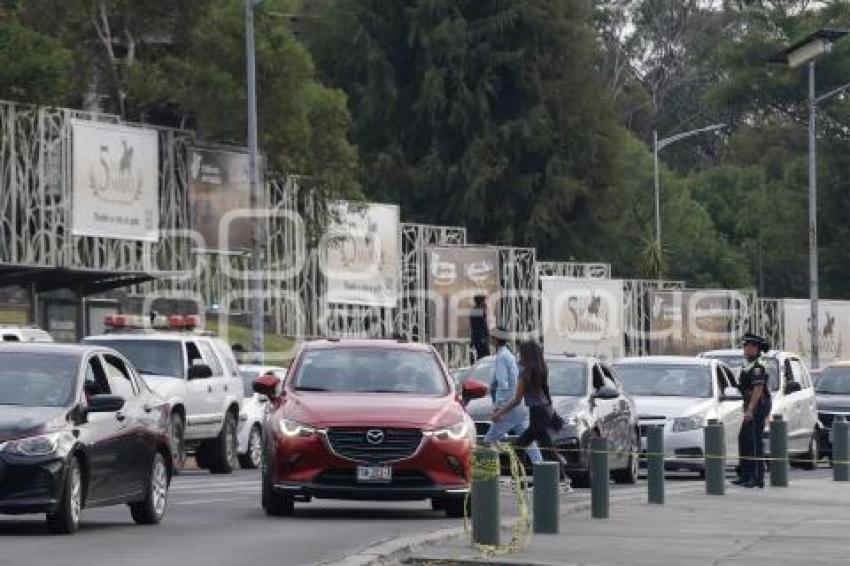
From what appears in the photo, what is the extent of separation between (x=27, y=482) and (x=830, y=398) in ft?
85.3

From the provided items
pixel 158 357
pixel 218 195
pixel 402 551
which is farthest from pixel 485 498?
pixel 218 195

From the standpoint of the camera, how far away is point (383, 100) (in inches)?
3435

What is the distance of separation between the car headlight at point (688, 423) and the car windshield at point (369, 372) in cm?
1080

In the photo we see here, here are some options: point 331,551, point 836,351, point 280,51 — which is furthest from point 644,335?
point 331,551

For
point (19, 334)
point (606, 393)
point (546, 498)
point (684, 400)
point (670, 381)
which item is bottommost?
point (546, 498)

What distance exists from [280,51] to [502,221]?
30586 millimetres

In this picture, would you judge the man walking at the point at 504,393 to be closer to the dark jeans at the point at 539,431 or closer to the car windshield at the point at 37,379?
the dark jeans at the point at 539,431

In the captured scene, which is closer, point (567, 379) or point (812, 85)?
point (567, 379)

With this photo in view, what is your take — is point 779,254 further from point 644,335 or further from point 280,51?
point 280,51

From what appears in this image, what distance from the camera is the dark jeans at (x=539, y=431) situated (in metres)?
26.9

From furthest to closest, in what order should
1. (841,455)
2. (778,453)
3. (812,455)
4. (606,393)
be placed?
(812,455) → (841,455) → (778,453) → (606,393)

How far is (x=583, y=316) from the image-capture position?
6525cm

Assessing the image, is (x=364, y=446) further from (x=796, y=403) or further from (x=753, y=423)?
(x=796, y=403)

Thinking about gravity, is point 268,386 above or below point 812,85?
below
